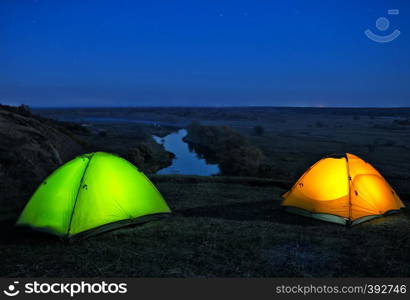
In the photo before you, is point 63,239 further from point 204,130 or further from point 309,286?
point 204,130

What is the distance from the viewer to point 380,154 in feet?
129

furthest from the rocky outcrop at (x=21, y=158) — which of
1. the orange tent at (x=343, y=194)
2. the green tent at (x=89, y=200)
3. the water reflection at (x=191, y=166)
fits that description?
the water reflection at (x=191, y=166)

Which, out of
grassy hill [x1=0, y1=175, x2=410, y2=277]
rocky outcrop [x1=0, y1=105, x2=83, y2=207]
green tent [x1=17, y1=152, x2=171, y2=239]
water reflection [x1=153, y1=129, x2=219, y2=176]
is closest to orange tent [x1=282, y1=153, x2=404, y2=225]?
grassy hill [x1=0, y1=175, x2=410, y2=277]

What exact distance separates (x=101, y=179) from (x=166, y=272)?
129 inches

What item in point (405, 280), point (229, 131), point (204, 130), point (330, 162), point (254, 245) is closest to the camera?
point (405, 280)

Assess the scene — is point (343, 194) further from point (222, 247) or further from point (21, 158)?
point (21, 158)

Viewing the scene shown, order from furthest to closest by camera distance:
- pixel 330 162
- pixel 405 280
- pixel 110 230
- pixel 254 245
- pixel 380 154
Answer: pixel 380 154, pixel 330 162, pixel 110 230, pixel 254 245, pixel 405 280

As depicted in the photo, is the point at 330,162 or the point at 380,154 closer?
the point at 330,162

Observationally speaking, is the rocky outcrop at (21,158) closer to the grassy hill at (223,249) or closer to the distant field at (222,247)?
the distant field at (222,247)

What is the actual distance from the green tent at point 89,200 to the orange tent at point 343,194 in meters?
4.64

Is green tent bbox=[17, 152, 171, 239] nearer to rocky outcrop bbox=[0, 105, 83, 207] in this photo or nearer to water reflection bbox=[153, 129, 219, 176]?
rocky outcrop bbox=[0, 105, 83, 207]

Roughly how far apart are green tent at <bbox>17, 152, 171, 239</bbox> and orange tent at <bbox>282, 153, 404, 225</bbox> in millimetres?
4637

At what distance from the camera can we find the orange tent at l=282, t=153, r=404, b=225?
895 cm

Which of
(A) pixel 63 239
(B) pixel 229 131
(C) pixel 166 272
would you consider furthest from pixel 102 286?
(B) pixel 229 131
